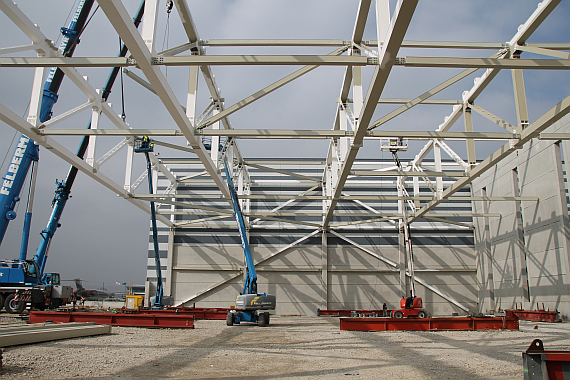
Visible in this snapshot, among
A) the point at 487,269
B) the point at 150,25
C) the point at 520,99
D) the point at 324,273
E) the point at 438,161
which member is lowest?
the point at 324,273

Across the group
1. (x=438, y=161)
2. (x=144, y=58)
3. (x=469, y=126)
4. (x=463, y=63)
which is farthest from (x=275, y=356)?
(x=438, y=161)

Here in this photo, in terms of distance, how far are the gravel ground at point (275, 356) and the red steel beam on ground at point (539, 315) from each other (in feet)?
18.1

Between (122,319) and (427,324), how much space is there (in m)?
12.0

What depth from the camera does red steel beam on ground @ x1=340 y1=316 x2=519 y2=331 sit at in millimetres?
16281

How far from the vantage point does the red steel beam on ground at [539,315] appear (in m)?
19.5

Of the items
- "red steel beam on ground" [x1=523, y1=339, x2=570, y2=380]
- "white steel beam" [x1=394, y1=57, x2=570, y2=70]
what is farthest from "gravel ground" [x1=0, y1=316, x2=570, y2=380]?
"white steel beam" [x1=394, y1=57, x2=570, y2=70]

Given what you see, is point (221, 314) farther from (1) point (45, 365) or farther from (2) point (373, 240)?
(1) point (45, 365)

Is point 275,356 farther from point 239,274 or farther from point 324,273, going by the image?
point 239,274

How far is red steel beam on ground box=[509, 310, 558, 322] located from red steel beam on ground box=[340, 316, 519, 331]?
4.55 metres

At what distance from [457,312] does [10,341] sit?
25.1 m

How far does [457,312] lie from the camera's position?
27.2 meters

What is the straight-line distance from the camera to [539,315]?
2016 cm

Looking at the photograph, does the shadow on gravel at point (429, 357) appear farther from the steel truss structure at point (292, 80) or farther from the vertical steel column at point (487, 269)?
the vertical steel column at point (487, 269)

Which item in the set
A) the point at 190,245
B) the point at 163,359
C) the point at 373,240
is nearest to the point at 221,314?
the point at 190,245
